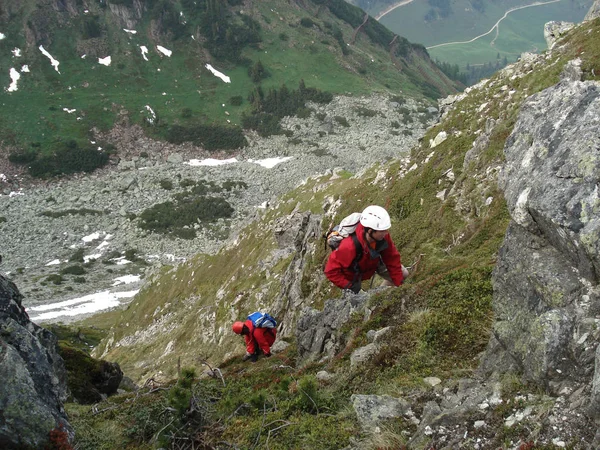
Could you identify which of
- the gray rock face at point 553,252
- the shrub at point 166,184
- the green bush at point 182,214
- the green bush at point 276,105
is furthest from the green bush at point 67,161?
the gray rock face at point 553,252

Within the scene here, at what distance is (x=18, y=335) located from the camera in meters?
10.5

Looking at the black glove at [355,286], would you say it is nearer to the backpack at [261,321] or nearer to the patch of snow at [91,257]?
the backpack at [261,321]

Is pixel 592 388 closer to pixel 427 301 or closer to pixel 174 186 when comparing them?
pixel 427 301

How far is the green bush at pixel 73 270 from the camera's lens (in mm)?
107438

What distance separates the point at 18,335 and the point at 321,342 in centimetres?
789

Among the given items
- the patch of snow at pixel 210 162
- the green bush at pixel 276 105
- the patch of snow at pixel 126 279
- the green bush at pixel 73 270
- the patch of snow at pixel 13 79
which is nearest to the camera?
the patch of snow at pixel 126 279

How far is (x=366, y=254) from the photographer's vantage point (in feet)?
40.4

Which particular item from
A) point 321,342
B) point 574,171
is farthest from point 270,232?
point 574,171

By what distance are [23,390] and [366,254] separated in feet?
27.0

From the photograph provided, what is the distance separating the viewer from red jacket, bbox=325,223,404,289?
1212cm

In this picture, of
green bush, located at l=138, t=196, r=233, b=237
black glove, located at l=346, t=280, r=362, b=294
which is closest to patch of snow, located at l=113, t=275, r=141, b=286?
green bush, located at l=138, t=196, r=233, b=237

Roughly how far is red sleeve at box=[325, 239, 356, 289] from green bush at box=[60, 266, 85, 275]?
109 meters

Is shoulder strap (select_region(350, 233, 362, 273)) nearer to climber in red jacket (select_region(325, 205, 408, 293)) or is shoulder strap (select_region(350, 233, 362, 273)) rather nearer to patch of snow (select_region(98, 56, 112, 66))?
climber in red jacket (select_region(325, 205, 408, 293))

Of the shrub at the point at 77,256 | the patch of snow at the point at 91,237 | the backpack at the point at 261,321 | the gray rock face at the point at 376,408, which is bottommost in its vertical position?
the shrub at the point at 77,256
